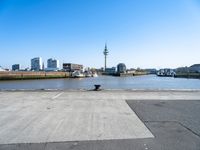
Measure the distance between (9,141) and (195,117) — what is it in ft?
19.8

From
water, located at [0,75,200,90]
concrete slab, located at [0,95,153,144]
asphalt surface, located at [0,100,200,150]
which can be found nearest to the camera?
asphalt surface, located at [0,100,200,150]

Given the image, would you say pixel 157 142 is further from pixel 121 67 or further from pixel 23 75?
pixel 121 67

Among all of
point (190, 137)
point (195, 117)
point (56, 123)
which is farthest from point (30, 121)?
point (195, 117)

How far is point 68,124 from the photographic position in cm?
650

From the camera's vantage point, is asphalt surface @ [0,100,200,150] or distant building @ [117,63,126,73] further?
distant building @ [117,63,126,73]

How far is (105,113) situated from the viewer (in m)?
8.09

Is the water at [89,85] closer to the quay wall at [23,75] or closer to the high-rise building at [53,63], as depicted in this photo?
the quay wall at [23,75]

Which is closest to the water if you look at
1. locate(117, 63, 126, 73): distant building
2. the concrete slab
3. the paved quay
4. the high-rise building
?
the paved quay

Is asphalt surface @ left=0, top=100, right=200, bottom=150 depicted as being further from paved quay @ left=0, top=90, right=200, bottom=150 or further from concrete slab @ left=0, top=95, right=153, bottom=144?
concrete slab @ left=0, top=95, right=153, bottom=144

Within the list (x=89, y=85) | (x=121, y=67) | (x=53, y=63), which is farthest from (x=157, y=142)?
(x=53, y=63)

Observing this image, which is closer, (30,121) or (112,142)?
(112,142)

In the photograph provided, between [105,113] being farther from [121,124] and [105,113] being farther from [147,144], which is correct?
[147,144]

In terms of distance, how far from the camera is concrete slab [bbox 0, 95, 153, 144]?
5312 mm

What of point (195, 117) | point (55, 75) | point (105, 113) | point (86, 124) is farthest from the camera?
point (55, 75)
